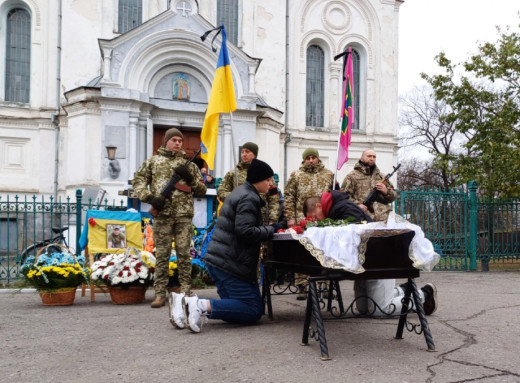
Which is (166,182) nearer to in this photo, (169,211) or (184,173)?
(184,173)

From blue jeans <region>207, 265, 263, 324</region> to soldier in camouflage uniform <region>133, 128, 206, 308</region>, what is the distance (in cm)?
178

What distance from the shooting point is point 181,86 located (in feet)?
68.4

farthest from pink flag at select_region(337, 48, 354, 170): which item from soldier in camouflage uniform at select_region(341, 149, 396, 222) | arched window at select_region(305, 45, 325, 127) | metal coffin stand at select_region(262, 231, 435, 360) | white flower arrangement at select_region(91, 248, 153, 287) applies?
arched window at select_region(305, 45, 325, 127)

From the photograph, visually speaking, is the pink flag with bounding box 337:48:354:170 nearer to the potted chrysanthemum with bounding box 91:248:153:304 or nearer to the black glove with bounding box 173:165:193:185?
the black glove with bounding box 173:165:193:185

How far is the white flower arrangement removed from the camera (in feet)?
25.0

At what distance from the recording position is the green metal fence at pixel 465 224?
13.3 m

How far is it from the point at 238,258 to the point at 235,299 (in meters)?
0.44

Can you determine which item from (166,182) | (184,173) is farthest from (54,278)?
(184,173)

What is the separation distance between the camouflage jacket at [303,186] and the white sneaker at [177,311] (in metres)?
2.97

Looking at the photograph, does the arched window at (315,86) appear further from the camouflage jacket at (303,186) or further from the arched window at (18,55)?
the camouflage jacket at (303,186)

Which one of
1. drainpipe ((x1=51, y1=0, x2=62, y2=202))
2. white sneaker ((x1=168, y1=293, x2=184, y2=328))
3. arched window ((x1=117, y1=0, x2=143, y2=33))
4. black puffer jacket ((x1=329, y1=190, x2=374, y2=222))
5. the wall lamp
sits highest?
arched window ((x1=117, y1=0, x2=143, y2=33))

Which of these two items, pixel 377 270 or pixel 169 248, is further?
pixel 169 248

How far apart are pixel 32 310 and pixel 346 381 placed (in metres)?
5.12

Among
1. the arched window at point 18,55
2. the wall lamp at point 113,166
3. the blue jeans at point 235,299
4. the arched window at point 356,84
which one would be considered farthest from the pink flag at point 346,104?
the arched window at point 356,84
